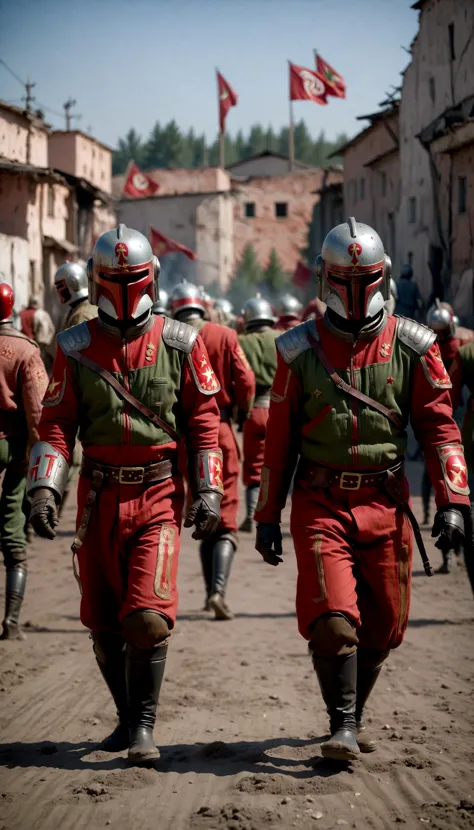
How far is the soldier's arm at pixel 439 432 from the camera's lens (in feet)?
17.3

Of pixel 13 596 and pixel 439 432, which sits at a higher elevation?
pixel 439 432

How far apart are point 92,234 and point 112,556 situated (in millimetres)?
40951

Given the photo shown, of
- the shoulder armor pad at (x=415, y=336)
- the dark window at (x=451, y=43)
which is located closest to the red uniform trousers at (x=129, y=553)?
the shoulder armor pad at (x=415, y=336)

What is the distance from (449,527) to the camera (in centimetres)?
520

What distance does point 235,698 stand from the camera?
21.7 feet

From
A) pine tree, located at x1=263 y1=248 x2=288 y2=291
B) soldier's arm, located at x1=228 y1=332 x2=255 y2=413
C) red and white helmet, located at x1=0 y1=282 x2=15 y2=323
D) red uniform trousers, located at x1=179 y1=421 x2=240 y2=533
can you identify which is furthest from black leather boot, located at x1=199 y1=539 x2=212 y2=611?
pine tree, located at x1=263 y1=248 x2=288 y2=291

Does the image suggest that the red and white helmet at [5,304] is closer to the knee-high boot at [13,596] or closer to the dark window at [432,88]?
the knee-high boot at [13,596]

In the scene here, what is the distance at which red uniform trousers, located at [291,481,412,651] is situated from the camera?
198 inches

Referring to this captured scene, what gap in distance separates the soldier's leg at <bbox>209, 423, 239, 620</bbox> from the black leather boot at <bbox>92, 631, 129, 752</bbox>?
2884mm

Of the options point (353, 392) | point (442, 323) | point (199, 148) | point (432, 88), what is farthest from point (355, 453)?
point (199, 148)

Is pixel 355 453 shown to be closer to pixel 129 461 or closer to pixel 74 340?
pixel 129 461

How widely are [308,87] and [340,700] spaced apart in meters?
40.3

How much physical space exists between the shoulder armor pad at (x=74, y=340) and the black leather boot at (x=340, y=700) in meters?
1.80

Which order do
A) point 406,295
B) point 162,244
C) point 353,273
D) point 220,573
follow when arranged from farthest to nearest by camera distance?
point 162,244, point 406,295, point 220,573, point 353,273
